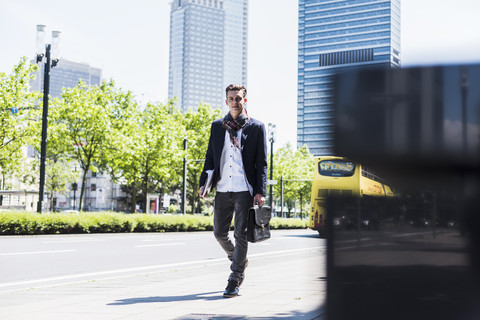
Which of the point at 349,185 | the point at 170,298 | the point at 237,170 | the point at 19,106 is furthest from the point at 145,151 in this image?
the point at 349,185

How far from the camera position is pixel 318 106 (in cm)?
163

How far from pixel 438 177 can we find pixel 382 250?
266 mm

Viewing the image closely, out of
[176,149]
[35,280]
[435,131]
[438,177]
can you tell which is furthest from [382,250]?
[176,149]

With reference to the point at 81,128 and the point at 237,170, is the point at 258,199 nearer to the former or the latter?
the point at 237,170

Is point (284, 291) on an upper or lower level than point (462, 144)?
lower

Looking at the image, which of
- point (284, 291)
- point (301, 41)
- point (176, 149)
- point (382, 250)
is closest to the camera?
point (382, 250)

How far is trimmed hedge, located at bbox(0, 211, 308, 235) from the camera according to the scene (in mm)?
18828

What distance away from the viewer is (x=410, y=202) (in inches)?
62.7

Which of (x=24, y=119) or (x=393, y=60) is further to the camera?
(x=24, y=119)

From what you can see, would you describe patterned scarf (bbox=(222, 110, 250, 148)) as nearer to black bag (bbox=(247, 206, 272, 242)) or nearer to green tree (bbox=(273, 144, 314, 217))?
black bag (bbox=(247, 206, 272, 242))

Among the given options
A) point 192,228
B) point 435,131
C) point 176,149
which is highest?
point 176,149

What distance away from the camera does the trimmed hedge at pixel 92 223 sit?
18828 mm

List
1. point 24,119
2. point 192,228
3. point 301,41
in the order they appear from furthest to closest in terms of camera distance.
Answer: point 301,41 < point 192,228 < point 24,119

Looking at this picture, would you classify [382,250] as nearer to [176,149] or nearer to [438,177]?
[438,177]
